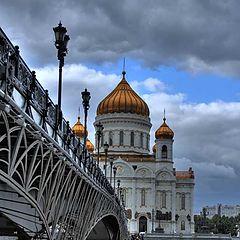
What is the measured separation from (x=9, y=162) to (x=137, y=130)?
9510cm

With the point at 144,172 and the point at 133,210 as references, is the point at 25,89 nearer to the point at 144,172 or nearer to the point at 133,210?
the point at 133,210

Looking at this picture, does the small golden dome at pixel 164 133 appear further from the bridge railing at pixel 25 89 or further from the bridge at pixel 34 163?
the bridge railing at pixel 25 89

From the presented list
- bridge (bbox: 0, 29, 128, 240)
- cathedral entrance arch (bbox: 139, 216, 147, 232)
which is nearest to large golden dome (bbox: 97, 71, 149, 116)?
cathedral entrance arch (bbox: 139, 216, 147, 232)

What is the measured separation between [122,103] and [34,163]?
94456 millimetres

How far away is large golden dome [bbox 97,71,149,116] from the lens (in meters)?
107

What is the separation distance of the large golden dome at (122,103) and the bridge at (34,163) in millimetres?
82428

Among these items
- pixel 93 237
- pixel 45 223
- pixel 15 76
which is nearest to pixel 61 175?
pixel 45 223

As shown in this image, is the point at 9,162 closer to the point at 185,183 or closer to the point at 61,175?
the point at 61,175

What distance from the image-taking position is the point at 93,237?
2093 inches

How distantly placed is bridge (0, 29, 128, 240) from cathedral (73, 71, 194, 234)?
78.4 m

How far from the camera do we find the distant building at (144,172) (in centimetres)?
10244

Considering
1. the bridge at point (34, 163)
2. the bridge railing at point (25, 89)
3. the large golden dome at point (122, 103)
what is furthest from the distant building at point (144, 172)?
the bridge railing at point (25, 89)

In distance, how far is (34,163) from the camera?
13.0 metres

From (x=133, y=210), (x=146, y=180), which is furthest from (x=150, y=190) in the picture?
(x=133, y=210)
